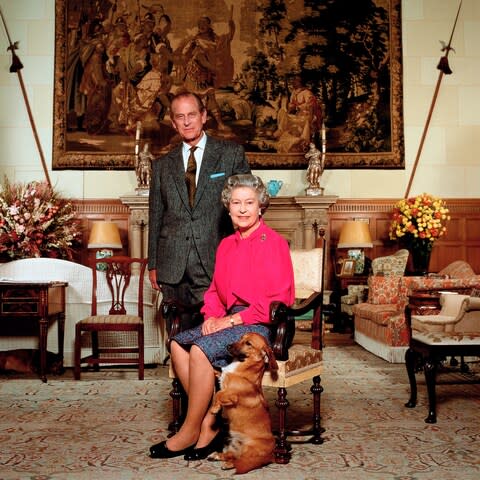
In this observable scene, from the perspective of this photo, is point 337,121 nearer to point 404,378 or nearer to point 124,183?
point 124,183

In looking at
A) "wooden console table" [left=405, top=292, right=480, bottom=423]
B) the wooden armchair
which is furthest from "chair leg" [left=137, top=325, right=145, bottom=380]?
"wooden console table" [left=405, top=292, right=480, bottom=423]

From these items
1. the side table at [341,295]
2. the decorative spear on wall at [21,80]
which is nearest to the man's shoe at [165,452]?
the side table at [341,295]

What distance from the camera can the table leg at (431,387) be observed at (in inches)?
149

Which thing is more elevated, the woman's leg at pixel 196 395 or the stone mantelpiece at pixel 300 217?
the stone mantelpiece at pixel 300 217

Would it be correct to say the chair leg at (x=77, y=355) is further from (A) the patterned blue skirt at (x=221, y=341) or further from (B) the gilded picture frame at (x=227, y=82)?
(B) the gilded picture frame at (x=227, y=82)

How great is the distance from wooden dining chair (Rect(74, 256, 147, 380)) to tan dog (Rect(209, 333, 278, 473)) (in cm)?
251

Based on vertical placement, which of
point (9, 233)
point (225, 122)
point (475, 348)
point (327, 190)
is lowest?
point (475, 348)

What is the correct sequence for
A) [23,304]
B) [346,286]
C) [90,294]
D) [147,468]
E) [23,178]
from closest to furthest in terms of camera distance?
[147,468], [23,304], [90,294], [346,286], [23,178]

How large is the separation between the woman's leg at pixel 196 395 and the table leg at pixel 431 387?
59.7 inches

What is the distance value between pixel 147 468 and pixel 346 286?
6.03m

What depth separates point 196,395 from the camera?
117 inches

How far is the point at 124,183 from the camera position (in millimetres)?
9570

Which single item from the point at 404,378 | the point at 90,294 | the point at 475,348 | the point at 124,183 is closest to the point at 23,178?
the point at 124,183

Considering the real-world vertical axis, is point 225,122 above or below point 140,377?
above
